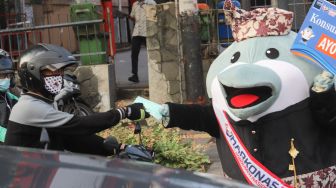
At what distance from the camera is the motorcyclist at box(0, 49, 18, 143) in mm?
5213

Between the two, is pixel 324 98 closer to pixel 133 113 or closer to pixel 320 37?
pixel 320 37

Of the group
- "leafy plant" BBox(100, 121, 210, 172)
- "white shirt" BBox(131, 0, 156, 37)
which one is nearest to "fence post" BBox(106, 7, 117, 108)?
"white shirt" BBox(131, 0, 156, 37)

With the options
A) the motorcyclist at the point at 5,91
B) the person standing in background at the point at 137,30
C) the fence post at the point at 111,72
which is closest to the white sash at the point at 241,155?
the motorcyclist at the point at 5,91

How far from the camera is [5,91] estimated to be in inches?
215

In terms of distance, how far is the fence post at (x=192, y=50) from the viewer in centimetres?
827

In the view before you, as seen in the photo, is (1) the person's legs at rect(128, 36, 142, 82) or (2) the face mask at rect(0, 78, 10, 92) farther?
(1) the person's legs at rect(128, 36, 142, 82)

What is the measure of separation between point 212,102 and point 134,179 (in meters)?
1.61

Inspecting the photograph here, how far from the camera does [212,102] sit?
3939 millimetres

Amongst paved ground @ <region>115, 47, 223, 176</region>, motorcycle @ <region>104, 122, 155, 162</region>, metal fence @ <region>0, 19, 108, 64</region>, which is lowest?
paved ground @ <region>115, 47, 223, 176</region>

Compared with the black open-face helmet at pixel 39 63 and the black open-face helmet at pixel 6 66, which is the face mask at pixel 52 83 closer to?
the black open-face helmet at pixel 39 63

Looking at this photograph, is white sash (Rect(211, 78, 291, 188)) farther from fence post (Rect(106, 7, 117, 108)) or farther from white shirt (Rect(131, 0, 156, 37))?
white shirt (Rect(131, 0, 156, 37))

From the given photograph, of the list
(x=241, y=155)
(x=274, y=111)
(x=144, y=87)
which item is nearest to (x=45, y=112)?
(x=241, y=155)

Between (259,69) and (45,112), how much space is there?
130 cm

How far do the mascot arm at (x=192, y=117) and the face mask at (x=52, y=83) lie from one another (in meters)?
0.71
